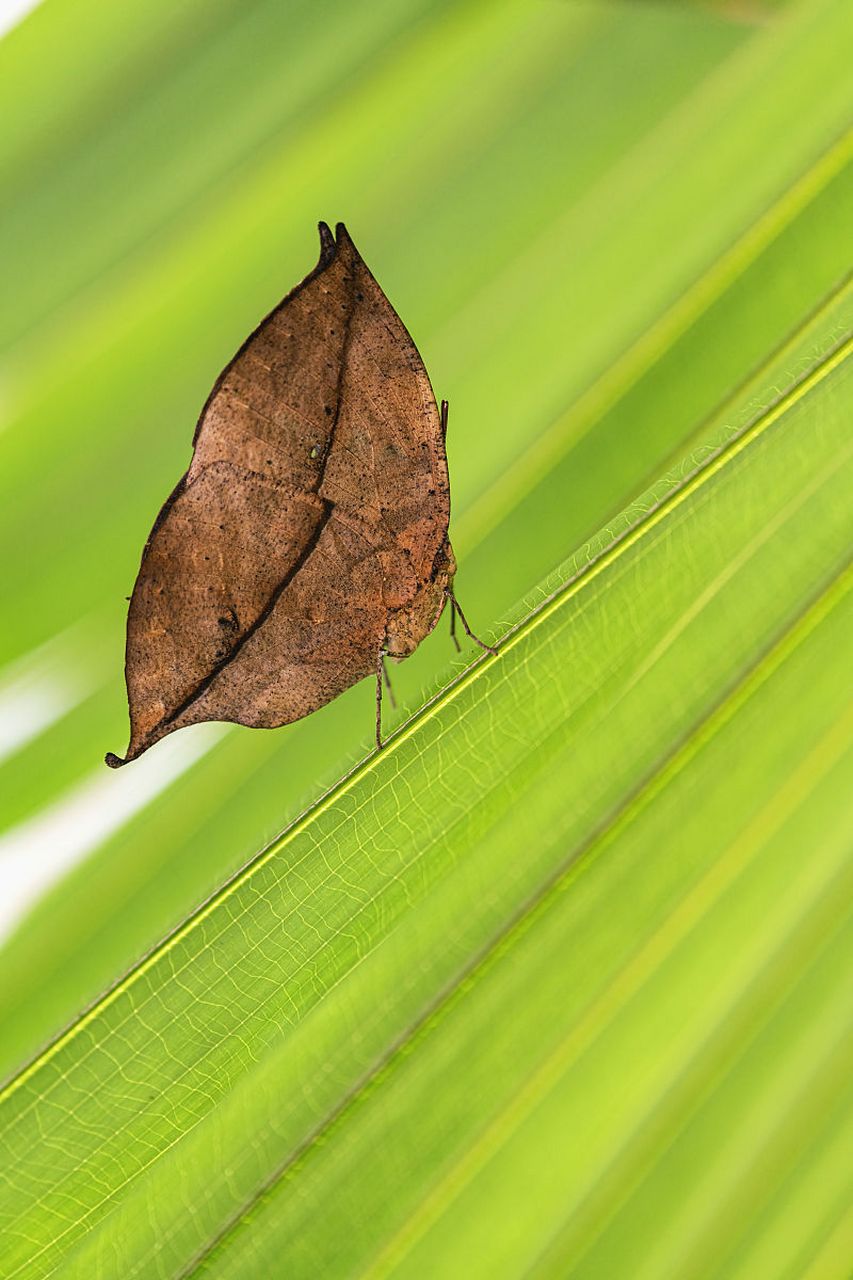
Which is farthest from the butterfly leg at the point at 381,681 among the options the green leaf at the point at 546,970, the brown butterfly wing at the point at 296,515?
the green leaf at the point at 546,970

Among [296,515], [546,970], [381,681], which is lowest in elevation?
[546,970]

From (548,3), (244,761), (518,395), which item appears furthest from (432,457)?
Result: (548,3)

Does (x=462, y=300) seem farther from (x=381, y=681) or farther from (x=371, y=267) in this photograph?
(x=381, y=681)

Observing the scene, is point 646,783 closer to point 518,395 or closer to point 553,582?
point 553,582

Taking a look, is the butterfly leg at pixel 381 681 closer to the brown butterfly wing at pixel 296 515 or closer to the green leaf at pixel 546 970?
the brown butterfly wing at pixel 296 515

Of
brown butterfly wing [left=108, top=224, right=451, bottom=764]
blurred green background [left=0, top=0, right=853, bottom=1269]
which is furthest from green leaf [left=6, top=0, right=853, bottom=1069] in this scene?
brown butterfly wing [left=108, top=224, right=451, bottom=764]

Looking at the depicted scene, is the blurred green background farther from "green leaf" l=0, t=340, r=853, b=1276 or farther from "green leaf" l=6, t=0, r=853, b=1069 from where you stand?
"green leaf" l=0, t=340, r=853, b=1276

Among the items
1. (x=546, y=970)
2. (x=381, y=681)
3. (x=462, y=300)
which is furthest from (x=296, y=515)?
(x=546, y=970)
